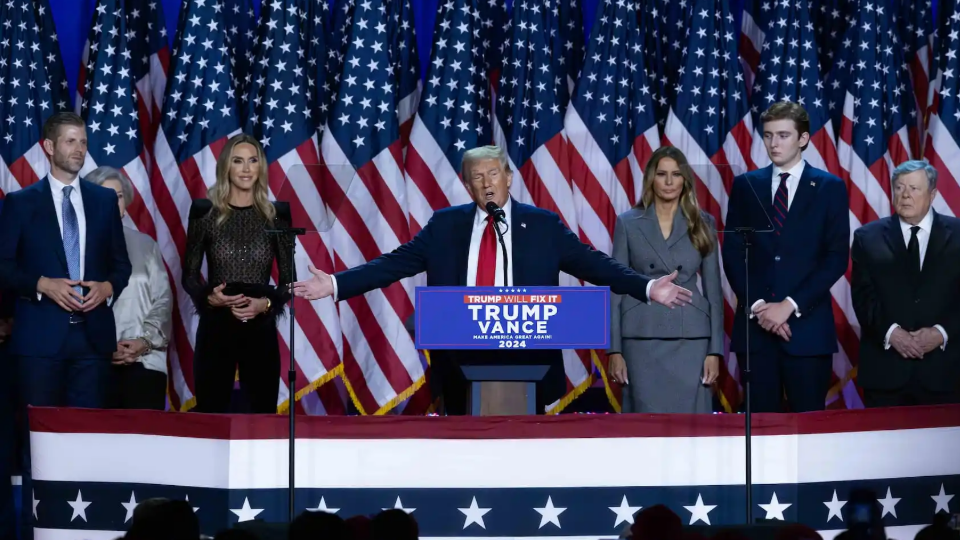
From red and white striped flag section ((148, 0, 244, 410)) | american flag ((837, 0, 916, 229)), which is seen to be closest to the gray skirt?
american flag ((837, 0, 916, 229))

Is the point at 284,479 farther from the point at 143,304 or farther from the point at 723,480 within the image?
the point at 143,304

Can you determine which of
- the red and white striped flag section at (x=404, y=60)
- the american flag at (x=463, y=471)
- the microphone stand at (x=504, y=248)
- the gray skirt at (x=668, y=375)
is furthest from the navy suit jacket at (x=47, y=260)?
the gray skirt at (x=668, y=375)

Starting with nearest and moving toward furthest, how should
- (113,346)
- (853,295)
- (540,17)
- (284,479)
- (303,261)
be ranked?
(284,479) → (113,346) → (853,295) → (303,261) → (540,17)

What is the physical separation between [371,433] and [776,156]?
2244 mm

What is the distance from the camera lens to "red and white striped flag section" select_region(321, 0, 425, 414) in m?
6.14

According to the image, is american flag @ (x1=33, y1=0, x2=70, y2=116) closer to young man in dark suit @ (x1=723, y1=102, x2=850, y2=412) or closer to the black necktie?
young man in dark suit @ (x1=723, y1=102, x2=850, y2=412)

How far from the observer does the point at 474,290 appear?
Result: 13.0ft

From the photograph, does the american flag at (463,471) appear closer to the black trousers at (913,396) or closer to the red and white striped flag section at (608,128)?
the black trousers at (913,396)

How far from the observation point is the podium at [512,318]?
155 inches

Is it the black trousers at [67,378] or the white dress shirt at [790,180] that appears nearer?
the black trousers at [67,378]

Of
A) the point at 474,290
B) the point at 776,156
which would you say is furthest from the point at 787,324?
the point at 474,290

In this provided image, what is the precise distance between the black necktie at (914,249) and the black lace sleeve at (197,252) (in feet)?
9.15

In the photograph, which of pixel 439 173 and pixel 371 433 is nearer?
pixel 371 433

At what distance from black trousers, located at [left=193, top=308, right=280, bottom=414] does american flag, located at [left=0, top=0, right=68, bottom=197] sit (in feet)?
5.02
